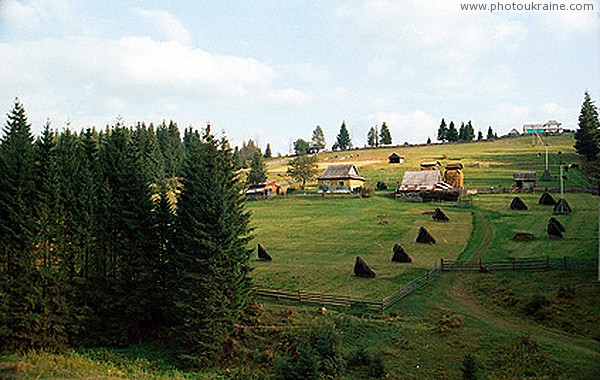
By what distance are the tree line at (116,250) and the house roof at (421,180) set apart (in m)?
54.0

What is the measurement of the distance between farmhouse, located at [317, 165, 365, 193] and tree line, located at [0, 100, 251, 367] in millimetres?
59971

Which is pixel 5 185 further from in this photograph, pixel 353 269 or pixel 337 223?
pixel 337 223

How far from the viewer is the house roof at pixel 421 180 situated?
77125mm

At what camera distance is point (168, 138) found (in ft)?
443

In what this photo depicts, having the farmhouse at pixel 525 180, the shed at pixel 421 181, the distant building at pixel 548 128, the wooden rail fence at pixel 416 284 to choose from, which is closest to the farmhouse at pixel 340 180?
the shed at pixel 421 181

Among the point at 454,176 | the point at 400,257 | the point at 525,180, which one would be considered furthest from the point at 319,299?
the point at 454,176

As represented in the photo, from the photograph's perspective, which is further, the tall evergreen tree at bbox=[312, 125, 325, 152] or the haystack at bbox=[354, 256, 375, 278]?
the tall evergreen tree at bbox=[312, 125, 325, 152]

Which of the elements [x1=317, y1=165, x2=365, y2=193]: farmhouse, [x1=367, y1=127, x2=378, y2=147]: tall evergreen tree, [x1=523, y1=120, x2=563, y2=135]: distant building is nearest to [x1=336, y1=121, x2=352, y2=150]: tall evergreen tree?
[x1=367, y1=127, x2=378, y2=147]: tall evergreen tree

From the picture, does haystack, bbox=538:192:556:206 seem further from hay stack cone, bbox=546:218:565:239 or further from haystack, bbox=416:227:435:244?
haystack, bbox=416:227:435:244

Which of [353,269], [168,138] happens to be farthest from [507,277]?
[168,138]

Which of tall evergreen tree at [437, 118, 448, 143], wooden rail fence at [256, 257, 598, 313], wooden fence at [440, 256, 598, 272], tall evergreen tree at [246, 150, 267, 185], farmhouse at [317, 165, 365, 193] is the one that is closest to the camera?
wooden rail fence at [256, 257, 598, 313]

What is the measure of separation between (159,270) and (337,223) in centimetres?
3476

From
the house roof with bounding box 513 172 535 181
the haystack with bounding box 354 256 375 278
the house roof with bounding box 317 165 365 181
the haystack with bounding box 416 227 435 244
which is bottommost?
the haystack with bounding box 354 256 375 278

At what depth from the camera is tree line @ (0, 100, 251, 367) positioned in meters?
25.5
